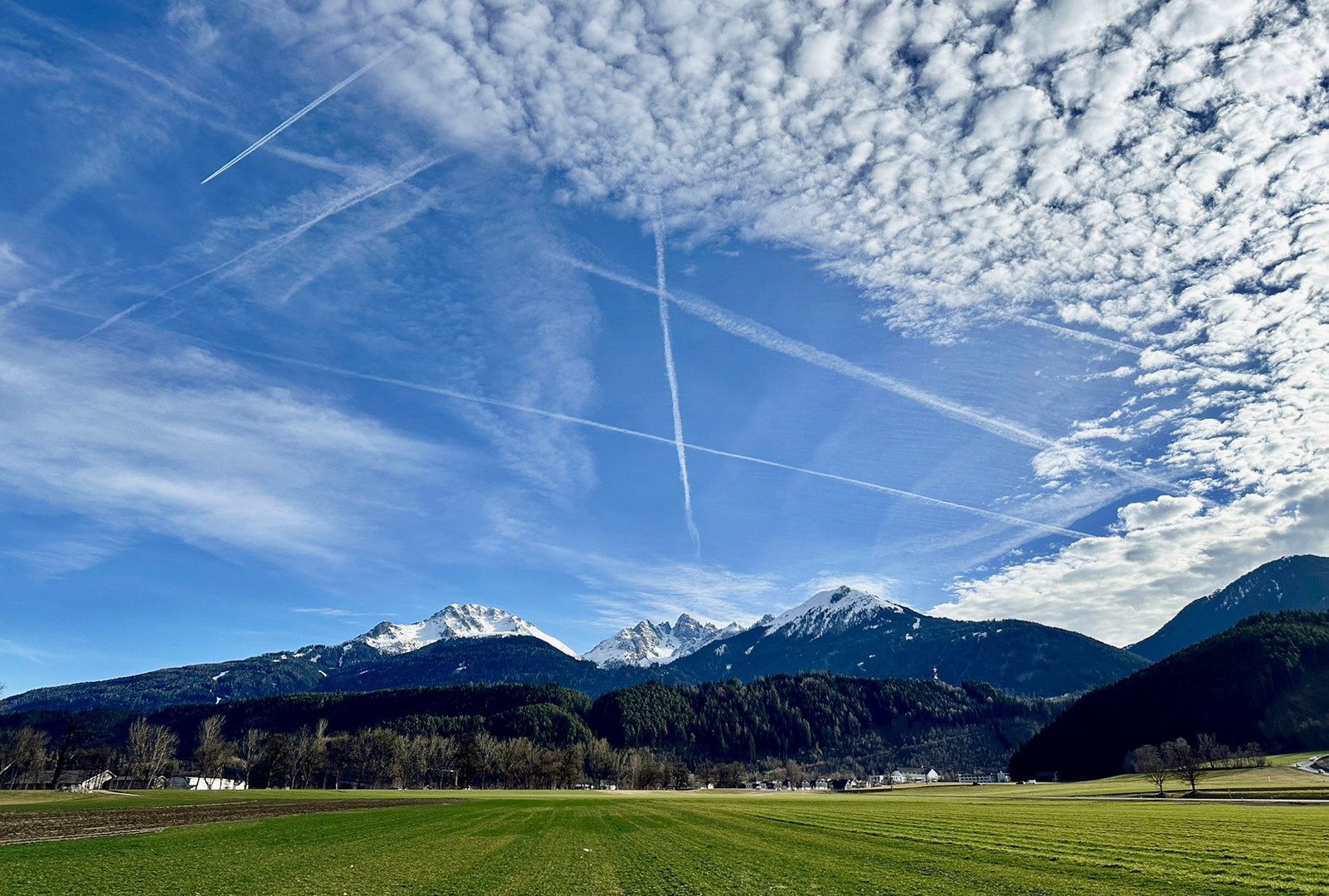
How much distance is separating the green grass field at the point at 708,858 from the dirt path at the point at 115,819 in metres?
3.60

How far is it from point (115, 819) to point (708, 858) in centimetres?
4729

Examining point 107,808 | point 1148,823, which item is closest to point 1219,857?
point 1148,823

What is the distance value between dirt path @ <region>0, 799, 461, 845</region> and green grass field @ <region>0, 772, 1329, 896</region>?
360 cm

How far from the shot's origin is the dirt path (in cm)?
3700

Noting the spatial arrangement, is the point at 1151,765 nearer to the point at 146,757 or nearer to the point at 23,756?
the point at 146,757

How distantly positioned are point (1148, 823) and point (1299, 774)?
128m

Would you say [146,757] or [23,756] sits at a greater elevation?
[23,756]

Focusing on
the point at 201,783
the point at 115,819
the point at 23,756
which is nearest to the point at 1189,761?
the point at 115,819

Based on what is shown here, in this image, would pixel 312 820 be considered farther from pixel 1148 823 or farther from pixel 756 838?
pixel 1148 823

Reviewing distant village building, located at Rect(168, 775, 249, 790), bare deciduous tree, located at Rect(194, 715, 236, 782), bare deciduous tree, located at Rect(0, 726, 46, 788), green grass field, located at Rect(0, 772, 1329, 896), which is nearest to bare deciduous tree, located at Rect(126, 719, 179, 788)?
distant village building, located at Rect(168, 775, 249, 790)

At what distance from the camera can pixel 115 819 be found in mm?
48938

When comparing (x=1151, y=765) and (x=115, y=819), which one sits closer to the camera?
(x=115, y=819)

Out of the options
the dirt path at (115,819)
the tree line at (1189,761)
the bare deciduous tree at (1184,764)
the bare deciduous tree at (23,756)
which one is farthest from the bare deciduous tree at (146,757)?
the bare deciduous tree at (1184,764)

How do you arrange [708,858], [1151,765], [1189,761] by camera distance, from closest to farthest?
[708,858], [1189,761], [1151,765]
